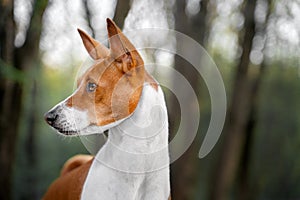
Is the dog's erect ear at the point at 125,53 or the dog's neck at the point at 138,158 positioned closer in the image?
the dog's erect ear at the point at 125,53

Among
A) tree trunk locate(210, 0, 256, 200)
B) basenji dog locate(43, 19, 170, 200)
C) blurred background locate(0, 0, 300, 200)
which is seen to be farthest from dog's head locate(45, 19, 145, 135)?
tree trunk locate(210, 0, 256, 200)

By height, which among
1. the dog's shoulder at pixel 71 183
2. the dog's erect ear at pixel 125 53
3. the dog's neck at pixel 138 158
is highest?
the dog's erect ear at pixel 125 53

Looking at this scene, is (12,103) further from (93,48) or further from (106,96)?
(106,96)

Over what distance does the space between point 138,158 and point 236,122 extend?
6.62m

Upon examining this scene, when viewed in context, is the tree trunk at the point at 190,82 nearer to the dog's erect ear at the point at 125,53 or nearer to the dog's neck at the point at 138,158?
the dog's neck at the point at 138,158

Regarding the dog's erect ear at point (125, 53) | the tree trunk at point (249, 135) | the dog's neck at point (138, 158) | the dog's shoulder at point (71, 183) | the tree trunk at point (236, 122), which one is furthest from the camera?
the tree trunk at point (249, 135)

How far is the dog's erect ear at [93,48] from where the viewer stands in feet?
8.68

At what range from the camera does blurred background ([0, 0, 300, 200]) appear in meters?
7.33

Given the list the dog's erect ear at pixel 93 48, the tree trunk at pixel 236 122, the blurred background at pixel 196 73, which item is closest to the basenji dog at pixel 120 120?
the dog's erect ear at pixel 93 48

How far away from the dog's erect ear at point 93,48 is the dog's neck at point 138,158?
0.29 metres

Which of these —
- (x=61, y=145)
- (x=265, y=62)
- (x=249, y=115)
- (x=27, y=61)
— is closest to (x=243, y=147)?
(x=249, y=115)

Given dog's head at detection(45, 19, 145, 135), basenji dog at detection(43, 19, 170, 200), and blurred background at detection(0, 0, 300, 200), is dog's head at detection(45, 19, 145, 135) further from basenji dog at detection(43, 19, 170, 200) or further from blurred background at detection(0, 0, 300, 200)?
blurred background at detection(0, 0, 300, 200)

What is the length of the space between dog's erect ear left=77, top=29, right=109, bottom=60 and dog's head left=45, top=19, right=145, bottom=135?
82 mm

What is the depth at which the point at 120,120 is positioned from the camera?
2.55 m
